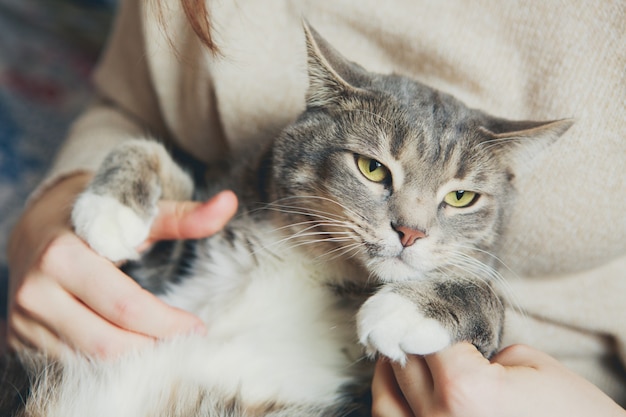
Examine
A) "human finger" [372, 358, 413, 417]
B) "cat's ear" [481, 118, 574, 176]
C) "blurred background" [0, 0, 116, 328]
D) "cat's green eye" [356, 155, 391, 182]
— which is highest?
"cat's ear" [481, 118, 574, 176]

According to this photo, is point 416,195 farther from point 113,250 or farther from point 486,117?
point 113,250

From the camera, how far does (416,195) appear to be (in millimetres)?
959

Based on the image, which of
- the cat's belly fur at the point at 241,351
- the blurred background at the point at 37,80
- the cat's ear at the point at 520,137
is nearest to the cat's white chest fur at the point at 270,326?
the cat's belly fur at the point at 241,351

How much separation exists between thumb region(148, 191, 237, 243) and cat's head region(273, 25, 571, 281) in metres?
0.15

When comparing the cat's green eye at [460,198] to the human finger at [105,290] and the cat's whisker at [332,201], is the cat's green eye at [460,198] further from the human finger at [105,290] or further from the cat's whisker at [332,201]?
the human finger at [105,290]

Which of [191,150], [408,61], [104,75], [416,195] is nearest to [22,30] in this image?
[104,75]

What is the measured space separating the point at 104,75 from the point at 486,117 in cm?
101

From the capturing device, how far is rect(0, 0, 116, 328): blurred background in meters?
1.66

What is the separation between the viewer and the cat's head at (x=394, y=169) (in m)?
0.94

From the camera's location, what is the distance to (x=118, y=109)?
57.9 inches

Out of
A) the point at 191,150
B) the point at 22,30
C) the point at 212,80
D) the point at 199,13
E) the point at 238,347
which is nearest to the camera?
the point at 199,13

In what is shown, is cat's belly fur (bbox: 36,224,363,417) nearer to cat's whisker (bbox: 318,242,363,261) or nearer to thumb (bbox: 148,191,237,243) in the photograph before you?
cat's whisker (bbox: 318,242,363,261)

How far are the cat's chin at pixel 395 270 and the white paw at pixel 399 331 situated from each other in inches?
3.5

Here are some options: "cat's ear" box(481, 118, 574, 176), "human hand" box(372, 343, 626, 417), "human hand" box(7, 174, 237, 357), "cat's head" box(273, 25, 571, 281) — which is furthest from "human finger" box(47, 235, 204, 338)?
"cat's ear" box(481, 118, 574, 176)
